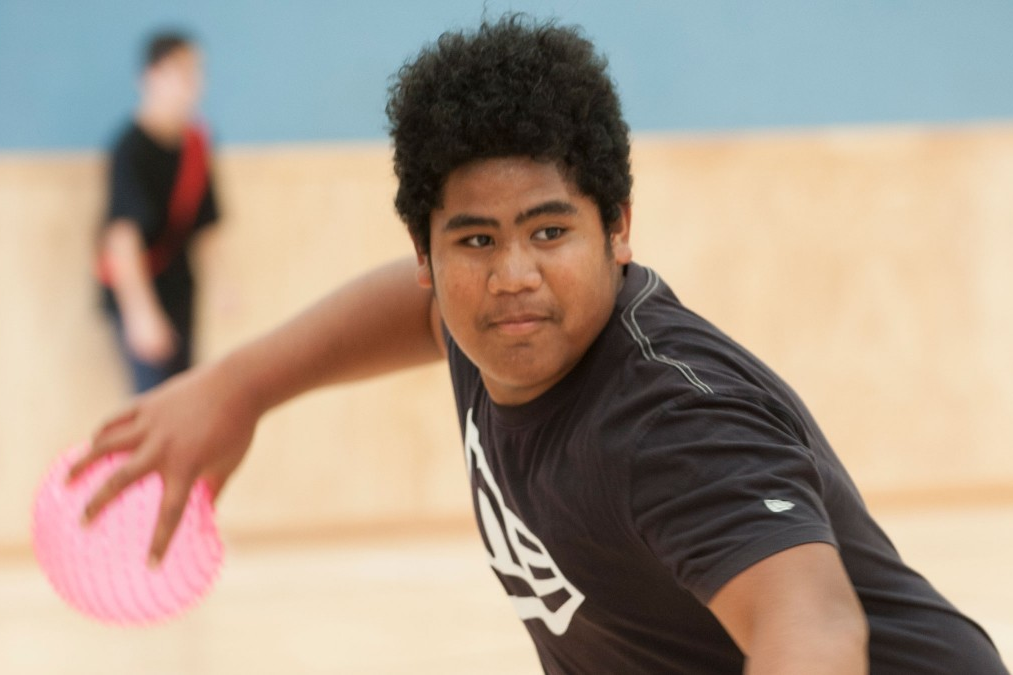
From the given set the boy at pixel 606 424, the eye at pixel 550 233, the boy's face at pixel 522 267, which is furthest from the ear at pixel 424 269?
the eye at pixel 550 233

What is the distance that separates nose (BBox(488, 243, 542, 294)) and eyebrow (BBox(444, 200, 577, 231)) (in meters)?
0.03

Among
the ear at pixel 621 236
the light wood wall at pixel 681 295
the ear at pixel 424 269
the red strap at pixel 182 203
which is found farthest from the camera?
the light wood wall at pixel 681 295

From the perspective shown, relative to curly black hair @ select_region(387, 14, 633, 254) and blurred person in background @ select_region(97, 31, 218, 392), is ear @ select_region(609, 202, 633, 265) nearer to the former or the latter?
curly black hair @ select_region(387, 14, 633, 254)

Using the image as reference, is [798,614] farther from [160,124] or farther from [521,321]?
[160,124]

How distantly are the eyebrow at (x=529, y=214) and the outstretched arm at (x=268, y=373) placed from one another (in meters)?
0.69

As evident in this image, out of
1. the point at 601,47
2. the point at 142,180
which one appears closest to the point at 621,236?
the point at 142,180

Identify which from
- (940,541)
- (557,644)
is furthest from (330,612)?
(557,644)

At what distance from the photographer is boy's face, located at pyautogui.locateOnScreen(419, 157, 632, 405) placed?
1561mm

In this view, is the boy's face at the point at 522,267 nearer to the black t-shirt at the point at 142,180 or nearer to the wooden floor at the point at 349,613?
the wooden floor at the point at 349,613

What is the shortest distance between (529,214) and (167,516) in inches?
35.6

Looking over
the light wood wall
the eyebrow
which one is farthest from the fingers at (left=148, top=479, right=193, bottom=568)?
the light wood wall

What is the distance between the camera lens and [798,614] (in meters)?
1.31

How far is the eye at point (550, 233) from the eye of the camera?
1577mm

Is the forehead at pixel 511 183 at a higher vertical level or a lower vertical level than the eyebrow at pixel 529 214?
higher
